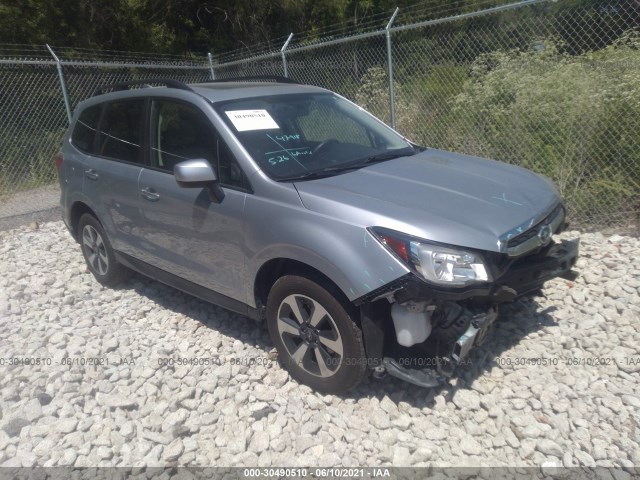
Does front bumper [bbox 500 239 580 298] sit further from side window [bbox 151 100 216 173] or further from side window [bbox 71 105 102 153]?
side window [bbox 71 105 102 153]

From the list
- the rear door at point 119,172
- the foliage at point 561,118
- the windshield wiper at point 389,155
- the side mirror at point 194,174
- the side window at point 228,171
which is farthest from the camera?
the foliage at point 561,118

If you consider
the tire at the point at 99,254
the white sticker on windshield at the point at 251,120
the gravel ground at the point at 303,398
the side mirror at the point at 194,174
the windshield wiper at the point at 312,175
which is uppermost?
the white sticker on windshield at the point at 251,120

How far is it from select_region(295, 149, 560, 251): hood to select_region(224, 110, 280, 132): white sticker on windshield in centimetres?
65

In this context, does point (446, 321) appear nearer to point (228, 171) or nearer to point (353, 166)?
point (353, 166)

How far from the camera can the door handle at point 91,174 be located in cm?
461

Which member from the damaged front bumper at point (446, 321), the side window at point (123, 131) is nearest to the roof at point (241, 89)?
the side window at point (123, 131)

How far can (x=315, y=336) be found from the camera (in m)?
3.21

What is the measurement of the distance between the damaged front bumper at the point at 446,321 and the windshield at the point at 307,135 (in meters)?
1.00

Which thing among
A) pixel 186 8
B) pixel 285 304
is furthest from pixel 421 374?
pixel 186 8

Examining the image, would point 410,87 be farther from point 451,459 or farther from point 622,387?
point 451,459

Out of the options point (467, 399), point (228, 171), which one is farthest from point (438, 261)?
point (228, 171)

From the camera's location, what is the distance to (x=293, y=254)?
3109mm

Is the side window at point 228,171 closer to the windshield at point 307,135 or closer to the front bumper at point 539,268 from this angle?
the windshield at point 307,135

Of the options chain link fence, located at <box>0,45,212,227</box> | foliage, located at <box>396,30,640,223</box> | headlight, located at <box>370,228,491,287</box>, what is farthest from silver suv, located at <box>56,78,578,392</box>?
chain link fence, located at <box>0,45,212,227</box>
